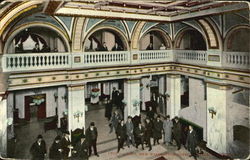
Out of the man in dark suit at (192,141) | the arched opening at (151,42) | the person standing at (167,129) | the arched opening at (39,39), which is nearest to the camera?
the man in dark suit at (192,141)

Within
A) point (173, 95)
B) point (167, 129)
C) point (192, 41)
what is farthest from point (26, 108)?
point (192, 41)

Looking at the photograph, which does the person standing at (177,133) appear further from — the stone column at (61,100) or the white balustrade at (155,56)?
the stone column at (61,100)

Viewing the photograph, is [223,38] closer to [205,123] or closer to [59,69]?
[205,123]

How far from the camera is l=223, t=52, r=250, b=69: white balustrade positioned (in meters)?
8.98

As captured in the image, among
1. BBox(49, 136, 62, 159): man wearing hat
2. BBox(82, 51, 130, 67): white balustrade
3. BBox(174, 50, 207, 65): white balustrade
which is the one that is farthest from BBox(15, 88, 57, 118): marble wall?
BBox(174, 50, 207, 65): white balustrade

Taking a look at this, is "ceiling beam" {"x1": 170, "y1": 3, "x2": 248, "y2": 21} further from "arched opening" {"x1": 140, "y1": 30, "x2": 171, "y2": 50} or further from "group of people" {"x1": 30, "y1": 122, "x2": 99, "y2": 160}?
"group of people" {"x1": 30, "y1": 122, "x2": 99, "y2": 160}

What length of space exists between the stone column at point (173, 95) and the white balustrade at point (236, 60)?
161 inches

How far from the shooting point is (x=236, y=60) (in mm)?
9477

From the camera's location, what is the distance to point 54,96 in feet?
51.7

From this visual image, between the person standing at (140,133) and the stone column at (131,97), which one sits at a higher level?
the stone column at (131,97)

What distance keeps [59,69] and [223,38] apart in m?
7.64

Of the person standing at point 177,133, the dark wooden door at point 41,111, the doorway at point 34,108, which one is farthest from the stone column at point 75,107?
the dark wooden door at point 41,111

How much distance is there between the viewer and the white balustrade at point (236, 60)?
8.98 meters

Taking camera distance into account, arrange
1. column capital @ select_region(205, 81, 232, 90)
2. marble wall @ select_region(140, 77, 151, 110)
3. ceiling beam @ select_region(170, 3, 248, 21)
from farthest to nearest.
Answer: marble wall @ select_region(140, 77, 151, 110) < column capital @ select_region(205, 81, 232, 90) < ceiling beam @ select_region(170, 3, 248, 21)
